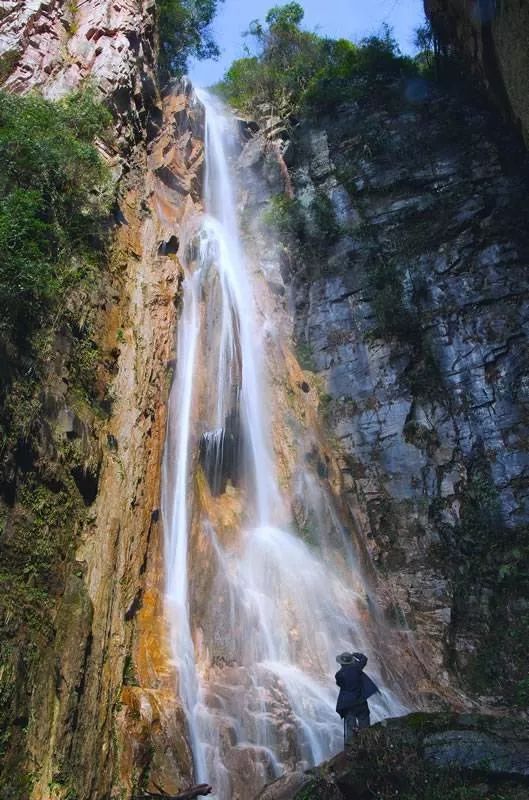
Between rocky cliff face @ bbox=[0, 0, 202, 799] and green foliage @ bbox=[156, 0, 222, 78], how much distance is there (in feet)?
28.2

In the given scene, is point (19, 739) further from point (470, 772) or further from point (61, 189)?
point (61, 189)

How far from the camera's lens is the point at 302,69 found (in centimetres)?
2284

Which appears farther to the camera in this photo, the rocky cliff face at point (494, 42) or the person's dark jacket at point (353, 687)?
the rocky cliff face at point (494, 42)

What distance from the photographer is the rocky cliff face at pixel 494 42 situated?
34.5 feet

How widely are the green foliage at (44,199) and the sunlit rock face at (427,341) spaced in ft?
24.7

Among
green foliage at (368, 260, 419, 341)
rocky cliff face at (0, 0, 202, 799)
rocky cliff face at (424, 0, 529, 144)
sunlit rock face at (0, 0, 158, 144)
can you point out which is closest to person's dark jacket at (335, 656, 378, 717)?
rocky cliff face at (0, 0, 202, 799)

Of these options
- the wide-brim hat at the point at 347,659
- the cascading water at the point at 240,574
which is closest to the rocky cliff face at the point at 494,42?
the cascading water at the point at 240,574

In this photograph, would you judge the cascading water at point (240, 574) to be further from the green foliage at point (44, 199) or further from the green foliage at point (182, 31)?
the green foliage at point (182, 31)

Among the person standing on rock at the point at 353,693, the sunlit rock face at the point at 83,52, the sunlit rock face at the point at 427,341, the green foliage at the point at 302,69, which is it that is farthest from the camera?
the green foliage at the point at 302,69

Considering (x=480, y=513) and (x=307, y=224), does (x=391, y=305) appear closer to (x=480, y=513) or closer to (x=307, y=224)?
(x=307, y=224)

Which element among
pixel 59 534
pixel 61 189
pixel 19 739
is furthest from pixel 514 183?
pixel 19 739

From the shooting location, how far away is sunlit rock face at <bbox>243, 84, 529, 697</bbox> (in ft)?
43.5

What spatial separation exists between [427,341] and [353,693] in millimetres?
10382

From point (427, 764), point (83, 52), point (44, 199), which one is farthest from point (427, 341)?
point (83, 52)
